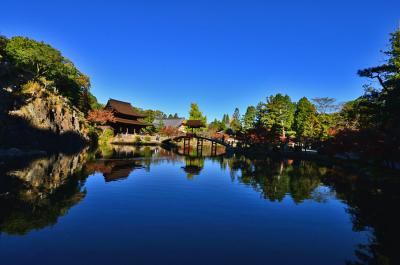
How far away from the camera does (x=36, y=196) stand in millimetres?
15641

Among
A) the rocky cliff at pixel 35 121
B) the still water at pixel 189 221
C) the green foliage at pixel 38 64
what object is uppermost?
the green foliage at pixel 38 64

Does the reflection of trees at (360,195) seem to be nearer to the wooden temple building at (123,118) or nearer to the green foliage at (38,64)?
the green foliage at (38,64)

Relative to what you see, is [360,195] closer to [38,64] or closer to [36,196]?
[36,196]

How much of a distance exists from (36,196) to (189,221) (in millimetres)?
8334

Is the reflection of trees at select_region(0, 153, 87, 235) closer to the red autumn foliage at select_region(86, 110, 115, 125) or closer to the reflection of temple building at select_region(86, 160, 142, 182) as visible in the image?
the reflection of temple building at select_region(86, 160, 142, 182)

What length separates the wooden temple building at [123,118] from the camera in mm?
71812

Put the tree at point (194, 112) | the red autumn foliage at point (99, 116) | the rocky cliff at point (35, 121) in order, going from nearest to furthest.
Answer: the rocky cliff at point (35, 121)
the red autumn foliage at point (99, 116)
the tree at point (194, 112)

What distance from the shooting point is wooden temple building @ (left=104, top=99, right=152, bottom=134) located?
7181 cm

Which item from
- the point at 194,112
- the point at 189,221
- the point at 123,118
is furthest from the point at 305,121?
the point at 189,221

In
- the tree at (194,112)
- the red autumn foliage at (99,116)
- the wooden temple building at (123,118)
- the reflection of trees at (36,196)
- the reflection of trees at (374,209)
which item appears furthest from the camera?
the tree at (194,112)

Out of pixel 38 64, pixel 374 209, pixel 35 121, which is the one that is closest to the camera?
pixel 374 209

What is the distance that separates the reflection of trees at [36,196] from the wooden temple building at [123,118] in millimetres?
47017

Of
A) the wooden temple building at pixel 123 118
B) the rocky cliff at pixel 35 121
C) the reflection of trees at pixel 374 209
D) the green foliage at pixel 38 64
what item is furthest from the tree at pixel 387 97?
the wooden temple building at pixel 123 118

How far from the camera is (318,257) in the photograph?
9680 millimetres
